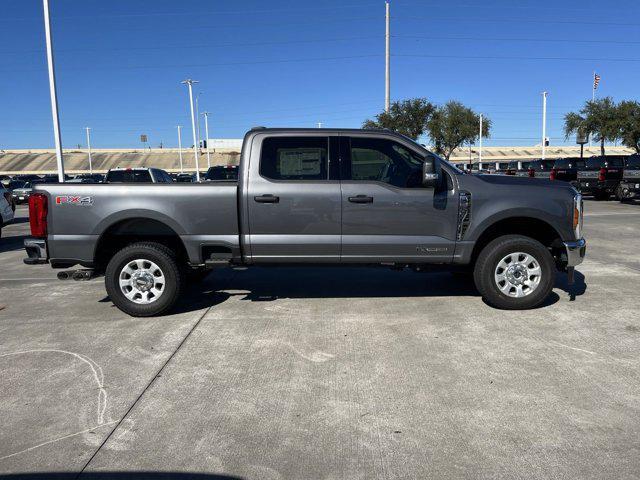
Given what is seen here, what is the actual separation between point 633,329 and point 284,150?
13.5ft

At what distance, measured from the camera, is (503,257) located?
18.5ft

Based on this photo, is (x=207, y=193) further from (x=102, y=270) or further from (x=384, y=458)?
(x=384, y=458)

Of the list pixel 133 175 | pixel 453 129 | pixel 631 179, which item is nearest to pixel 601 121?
pixel 453 129

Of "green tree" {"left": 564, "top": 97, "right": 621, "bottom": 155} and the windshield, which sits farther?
"green tree" {"left": 564, "top": 97, "right": 621, "bottom": 155}

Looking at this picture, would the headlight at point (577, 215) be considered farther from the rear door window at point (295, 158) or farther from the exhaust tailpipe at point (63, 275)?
the exhaust tailpipe at point (63, 275)

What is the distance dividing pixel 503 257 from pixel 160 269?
3867 millimetres

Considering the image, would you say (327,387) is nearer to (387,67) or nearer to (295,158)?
(295,158)

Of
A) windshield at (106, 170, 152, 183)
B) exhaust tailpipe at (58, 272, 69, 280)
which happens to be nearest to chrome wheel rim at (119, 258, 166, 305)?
exhaust tailpipe at (58, 272, 69, 280)

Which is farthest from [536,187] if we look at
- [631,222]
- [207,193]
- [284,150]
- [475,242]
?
[631,222]

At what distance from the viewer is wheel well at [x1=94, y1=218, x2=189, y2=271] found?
563cm

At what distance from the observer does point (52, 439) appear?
3.15 metres

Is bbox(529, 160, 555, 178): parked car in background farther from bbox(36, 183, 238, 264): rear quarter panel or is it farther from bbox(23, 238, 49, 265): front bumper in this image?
bbox(23, 238, 49, 265): front bumper

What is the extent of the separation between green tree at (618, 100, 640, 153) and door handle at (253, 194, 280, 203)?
3625 cm

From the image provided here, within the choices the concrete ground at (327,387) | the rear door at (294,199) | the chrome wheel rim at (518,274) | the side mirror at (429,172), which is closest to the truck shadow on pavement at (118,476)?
the concrete ground at (327,387)
